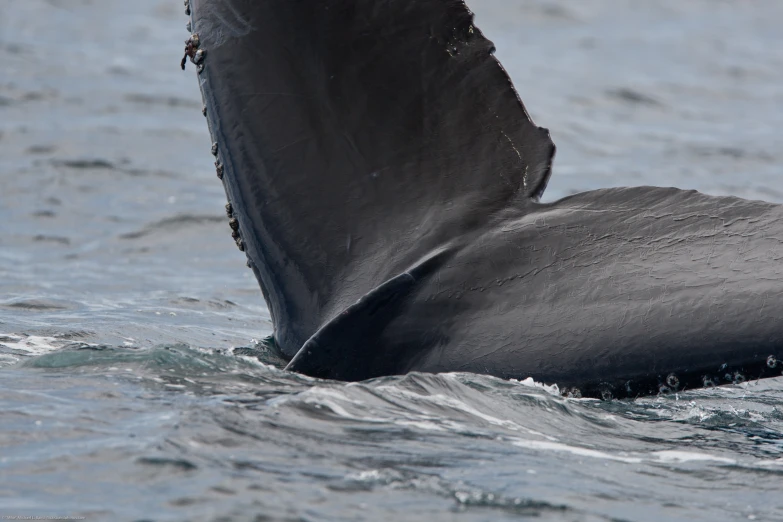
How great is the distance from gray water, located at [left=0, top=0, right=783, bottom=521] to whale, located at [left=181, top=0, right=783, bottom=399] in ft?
0.61

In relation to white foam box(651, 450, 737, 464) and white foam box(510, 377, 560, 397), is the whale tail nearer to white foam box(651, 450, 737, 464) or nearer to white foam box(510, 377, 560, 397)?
white foam box(510, 377, 560, 397)

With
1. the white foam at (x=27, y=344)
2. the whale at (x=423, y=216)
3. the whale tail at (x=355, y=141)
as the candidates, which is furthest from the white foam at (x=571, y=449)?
the white foam at (x=27, y=344)

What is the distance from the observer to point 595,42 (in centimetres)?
2334

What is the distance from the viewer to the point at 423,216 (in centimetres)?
468

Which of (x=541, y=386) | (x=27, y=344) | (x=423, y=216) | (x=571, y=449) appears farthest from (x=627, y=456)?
(x=27, y=344)

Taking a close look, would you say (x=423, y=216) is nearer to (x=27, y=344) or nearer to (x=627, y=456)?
(x=627, y=456)

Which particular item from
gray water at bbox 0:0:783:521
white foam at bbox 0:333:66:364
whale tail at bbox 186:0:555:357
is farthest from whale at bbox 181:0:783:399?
white foam at bbox 0:333:66:364

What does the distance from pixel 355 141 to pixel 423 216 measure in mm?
400

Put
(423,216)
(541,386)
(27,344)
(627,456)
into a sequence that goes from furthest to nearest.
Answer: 1. (27,344)
2. (423,216)
3. (541,386)
4. (627,456)

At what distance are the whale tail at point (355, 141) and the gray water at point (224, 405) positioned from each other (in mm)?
499

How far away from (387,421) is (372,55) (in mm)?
1548

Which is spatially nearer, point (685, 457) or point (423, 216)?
point (685, 457)

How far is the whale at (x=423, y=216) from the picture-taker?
4156mm

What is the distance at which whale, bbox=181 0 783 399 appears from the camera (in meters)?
4.16
